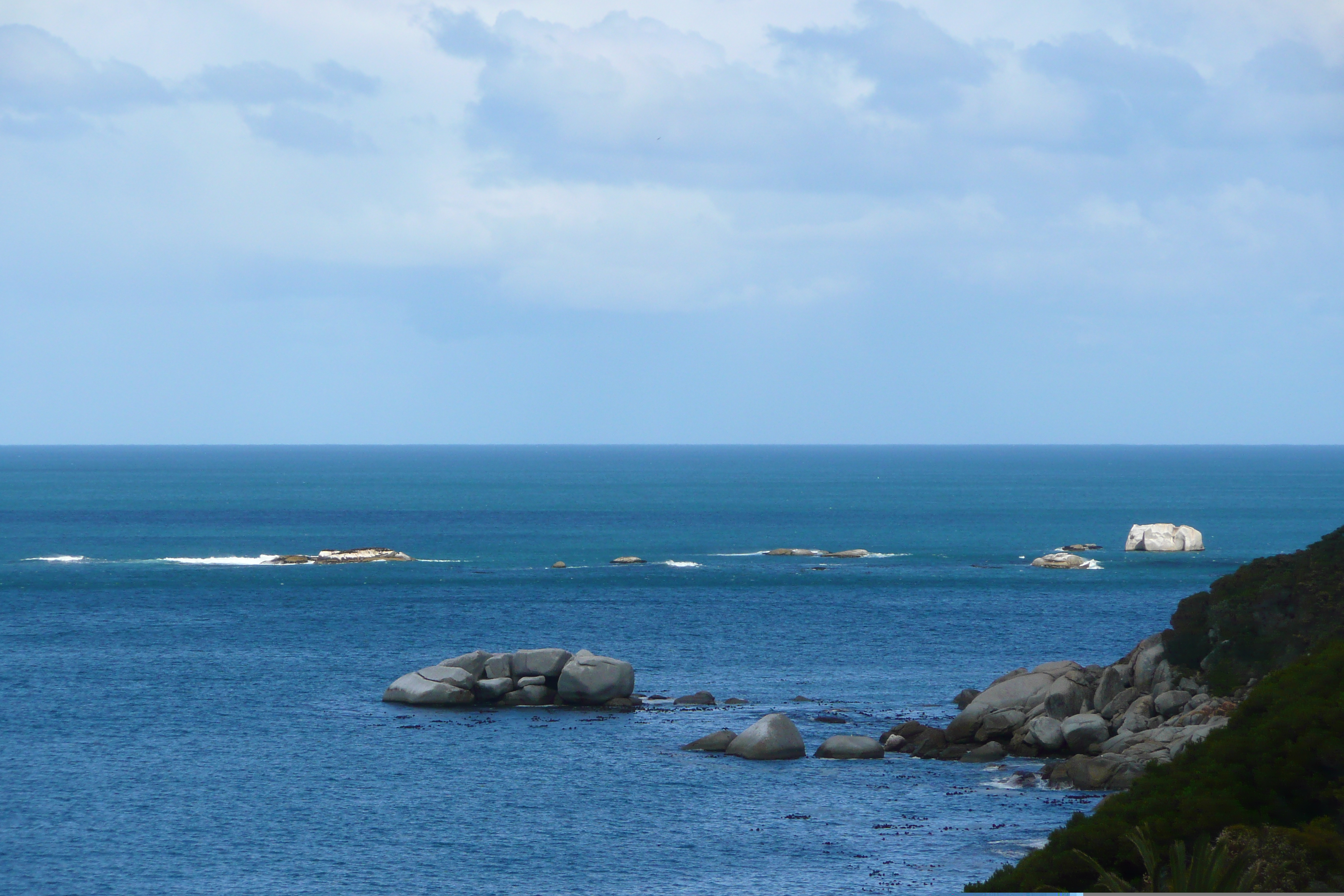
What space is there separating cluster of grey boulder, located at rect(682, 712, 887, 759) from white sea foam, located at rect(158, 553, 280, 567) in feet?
287

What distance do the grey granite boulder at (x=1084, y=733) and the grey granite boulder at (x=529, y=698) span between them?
27761 mm

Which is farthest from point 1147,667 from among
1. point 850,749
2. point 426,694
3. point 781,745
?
point 426,694

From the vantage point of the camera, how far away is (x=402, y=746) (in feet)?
197

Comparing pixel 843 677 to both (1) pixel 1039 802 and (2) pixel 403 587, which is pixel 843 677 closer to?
(1) pixel 1039 802

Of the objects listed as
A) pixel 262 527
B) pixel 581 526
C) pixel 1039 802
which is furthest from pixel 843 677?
pixel 262 527

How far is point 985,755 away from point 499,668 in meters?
27.9

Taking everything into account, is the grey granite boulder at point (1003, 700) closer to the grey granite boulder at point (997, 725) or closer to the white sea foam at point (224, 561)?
the grey granite boulder at point (997, 725)

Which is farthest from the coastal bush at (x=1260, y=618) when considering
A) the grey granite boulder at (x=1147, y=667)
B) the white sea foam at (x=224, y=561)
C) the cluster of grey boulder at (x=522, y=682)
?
the white sea foam at (x=224, y=561)

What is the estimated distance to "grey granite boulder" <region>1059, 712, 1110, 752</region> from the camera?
185ft

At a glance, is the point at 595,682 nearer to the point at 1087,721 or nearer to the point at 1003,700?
the point at 1003,700

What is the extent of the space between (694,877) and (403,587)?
79341mm

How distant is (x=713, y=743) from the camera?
5909cm

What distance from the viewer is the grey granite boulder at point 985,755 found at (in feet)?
188

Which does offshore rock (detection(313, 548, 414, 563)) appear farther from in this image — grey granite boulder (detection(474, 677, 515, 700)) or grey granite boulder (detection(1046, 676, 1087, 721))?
grey granite boulder (detection(1046, 676, 1087, 721))
